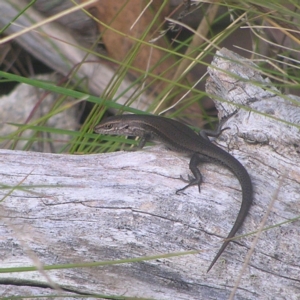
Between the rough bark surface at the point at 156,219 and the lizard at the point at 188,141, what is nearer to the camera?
the rough bark surface at the point at 156,219

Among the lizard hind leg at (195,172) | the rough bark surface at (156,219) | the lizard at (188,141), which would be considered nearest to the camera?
the rough bark surface at (156,219)

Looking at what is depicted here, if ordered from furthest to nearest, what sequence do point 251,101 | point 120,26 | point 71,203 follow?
point 120,26 → point 251,101 → point 71,203

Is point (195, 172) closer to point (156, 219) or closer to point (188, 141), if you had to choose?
point (156, 219)

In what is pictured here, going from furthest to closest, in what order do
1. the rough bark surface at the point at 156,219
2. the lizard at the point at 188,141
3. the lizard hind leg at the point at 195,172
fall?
the lizard hind leg at the point at 195,172, the lizard at the point at 188,141, the rough bark surface at the point at 156,219

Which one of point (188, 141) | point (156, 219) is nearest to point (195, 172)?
point (156, 219)

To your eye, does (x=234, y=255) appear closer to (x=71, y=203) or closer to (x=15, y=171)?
(x=71, y=203)

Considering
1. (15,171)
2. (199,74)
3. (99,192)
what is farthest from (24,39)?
(99,192)
